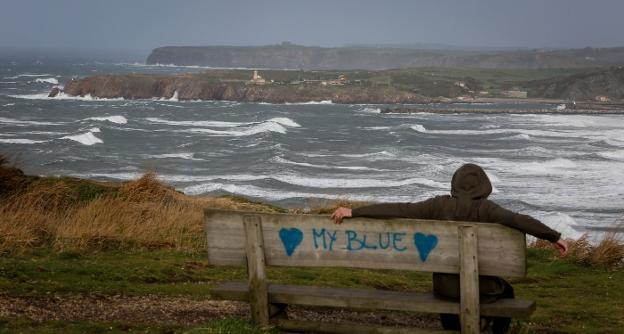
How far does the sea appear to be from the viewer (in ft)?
129

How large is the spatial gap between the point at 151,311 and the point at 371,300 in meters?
2.96

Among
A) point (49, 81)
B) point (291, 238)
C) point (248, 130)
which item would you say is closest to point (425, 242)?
point (291, 238)

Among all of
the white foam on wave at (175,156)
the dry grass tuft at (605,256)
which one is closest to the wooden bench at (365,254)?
the dry grass tuft at (605,256)

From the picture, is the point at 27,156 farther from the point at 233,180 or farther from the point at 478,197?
the point at 478,197

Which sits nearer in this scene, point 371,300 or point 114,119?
point 371,300

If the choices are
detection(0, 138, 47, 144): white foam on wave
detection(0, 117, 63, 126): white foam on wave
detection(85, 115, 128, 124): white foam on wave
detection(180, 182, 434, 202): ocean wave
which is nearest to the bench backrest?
detection(180, 182, 434, 202): ocean wave

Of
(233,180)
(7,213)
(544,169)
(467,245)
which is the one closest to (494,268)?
→ (467,245)

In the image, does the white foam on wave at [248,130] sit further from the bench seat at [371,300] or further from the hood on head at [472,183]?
the hood on head at [472,183]

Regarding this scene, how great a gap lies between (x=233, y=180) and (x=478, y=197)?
132 feet

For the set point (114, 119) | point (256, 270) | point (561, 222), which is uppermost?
point (256, 270)

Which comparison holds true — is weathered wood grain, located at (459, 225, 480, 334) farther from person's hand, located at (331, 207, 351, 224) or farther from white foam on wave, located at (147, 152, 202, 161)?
white foam on wave, located at (147, 152, 202, 161)

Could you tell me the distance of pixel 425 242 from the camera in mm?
5918

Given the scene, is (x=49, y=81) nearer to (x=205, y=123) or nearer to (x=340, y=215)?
(x=205, y=123)

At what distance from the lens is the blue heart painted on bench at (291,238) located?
617 cm
